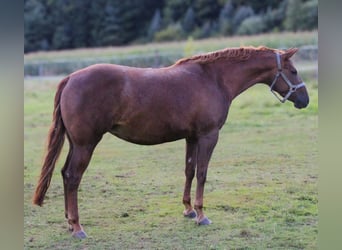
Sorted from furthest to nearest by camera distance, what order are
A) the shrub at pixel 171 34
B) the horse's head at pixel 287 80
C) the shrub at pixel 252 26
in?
the shrub at pixel 171 34
the shrub at pixel 252 26
the horse's head at pixel 287 80

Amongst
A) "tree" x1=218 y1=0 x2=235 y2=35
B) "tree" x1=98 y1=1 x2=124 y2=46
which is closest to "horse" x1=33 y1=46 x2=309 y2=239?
"tree" x1=218 y1=0 x2=235 y2=35

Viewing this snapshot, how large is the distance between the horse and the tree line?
8.44 meters

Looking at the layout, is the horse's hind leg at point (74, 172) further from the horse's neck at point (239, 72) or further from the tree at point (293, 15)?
the tree at point (293, 15)

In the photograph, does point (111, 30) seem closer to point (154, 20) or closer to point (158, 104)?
point (154, 20)

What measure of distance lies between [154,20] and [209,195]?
869cm

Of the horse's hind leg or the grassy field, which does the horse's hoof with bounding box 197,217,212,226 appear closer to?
the grassy field

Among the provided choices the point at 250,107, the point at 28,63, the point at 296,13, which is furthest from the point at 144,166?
the point at 296,13

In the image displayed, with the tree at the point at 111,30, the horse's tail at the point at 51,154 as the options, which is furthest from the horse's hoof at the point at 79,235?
the tree at the point at 111,30

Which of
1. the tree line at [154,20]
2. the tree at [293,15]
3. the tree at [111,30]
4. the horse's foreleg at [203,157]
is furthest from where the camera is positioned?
the tree at [111,30]

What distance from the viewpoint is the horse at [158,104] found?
12.8ft

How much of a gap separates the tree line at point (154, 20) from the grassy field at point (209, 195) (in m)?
5.05

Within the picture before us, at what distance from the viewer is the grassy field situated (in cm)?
411

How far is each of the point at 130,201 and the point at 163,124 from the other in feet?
3.93

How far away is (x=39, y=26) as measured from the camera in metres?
14.2
